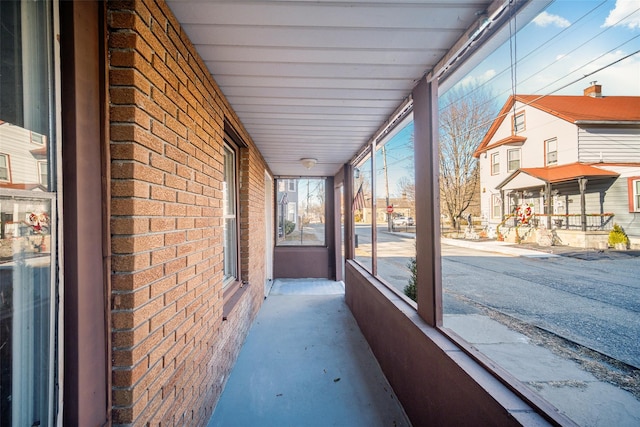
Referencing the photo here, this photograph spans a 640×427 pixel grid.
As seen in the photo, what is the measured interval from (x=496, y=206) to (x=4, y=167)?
9.28ft

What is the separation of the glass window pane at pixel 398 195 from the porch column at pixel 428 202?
0.65 feet

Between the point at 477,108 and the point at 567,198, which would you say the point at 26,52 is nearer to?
the point at 567,198

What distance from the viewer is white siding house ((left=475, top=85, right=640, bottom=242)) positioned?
1.09m

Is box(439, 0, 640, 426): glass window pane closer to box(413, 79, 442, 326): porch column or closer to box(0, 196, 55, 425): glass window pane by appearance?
box(413, 79, 442, 326): porch column

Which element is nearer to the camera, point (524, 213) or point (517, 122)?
point (517, 122)

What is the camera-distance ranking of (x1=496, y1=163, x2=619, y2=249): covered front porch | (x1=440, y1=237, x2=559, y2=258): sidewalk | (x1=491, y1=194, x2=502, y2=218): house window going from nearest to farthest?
(x1=496, y1=163, x2=619, y2=249): covered front porch < (x1=440, y1=237, x2=559, y2=258): sidewalk < (x1=491, y1=194, x2=502, y2=218): house window

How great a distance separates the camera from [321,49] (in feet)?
5.08

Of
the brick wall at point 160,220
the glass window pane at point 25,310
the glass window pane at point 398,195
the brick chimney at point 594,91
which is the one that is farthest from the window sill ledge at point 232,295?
the brick chimney at point 594,91

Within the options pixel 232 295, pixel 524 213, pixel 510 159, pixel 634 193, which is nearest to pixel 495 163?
pixel 510 159

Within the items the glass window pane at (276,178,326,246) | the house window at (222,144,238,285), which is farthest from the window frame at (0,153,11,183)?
the glass window pane at (276,178,326,246)

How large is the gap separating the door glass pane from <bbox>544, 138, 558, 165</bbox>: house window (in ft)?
6.59

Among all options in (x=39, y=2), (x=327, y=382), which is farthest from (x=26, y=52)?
(x=327, y=382)

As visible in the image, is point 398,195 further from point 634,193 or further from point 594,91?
point 634,193

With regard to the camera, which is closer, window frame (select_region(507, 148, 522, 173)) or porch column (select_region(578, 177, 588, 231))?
porch column (select_region(578, 177, 588, 231))
